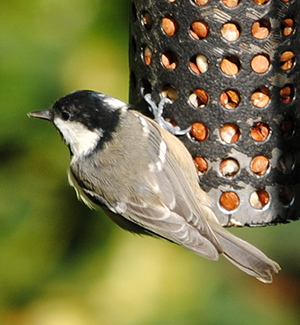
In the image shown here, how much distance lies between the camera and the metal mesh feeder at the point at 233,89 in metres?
2.36

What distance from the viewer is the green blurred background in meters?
3.15

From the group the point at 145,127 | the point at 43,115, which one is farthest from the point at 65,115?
the point at 145,127

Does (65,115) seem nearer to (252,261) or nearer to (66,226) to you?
(252,261)

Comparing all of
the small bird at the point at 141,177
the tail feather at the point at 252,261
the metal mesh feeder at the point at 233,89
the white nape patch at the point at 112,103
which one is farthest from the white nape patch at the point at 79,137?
the tail feather at the point at 252,261

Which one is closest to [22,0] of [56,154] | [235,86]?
[56,154]

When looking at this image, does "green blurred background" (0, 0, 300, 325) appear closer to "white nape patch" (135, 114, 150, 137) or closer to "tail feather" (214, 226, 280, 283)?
"white nape patch" (135, 114, 150, 137)

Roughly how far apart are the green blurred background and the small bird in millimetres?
690

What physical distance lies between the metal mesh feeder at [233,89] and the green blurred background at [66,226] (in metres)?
0.69

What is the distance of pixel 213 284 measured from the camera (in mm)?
3475

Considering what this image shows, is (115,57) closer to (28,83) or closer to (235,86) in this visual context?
(28,83)

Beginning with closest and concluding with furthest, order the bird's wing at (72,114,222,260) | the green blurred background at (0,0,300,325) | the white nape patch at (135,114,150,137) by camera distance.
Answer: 1. the bird's wing at (72,114,222,260)
2. the white nape patch at (135,114,150,137)
3. the green blurred background at (0,0,300,325)

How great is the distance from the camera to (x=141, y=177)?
240 cm

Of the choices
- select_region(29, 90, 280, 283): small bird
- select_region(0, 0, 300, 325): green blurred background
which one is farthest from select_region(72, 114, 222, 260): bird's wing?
select_region(0, 0, 300, 325): green blurred background

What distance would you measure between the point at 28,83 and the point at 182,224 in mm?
1180
